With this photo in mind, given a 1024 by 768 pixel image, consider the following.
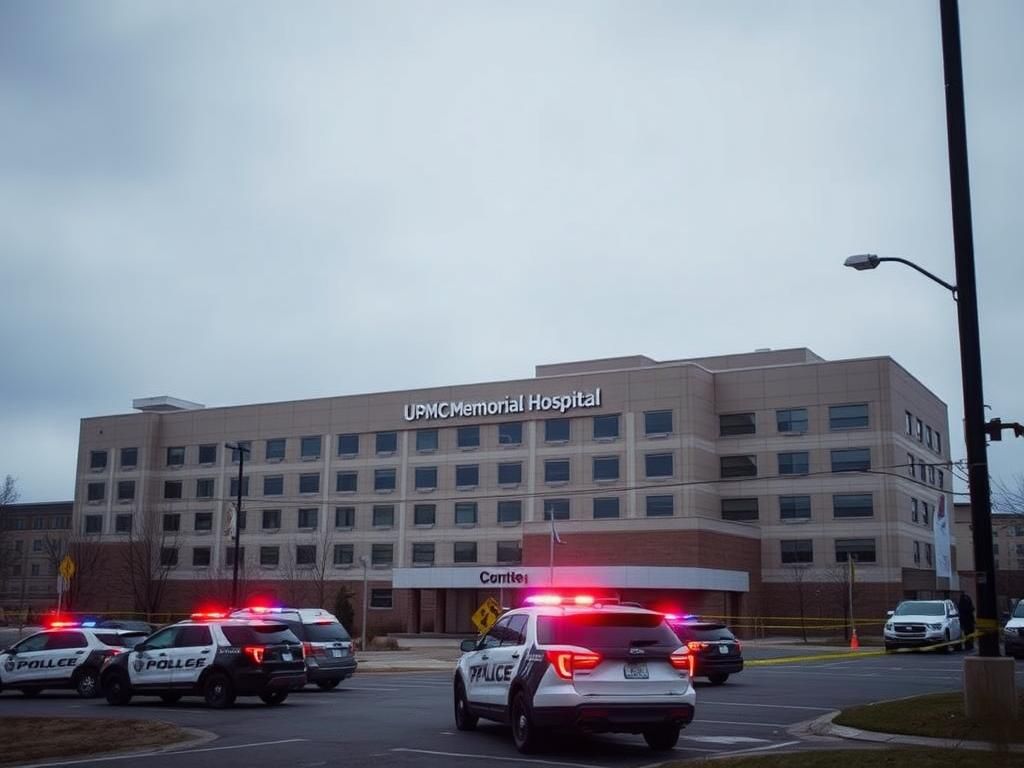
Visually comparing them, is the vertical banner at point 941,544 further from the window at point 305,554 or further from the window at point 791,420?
the window at point 305,554

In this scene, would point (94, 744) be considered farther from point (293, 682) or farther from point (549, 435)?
point (549, 435)

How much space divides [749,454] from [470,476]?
18632 mm

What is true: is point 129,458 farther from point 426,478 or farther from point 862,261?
point 862,261

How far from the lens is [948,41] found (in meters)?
17.9

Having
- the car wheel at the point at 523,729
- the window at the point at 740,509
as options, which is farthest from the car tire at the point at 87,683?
the window at the point at 740,509

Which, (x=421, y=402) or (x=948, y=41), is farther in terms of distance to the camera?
(x=421, y=402)

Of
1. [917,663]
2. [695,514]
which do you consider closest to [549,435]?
[695,514]

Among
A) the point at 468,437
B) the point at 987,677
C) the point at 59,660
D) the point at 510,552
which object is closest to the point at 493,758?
the point at 987,677

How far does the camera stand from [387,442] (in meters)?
84.8

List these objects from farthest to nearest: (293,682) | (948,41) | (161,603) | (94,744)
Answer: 1. (161,603)
2. (293,682)
3. (948,41)
4. (94,744)

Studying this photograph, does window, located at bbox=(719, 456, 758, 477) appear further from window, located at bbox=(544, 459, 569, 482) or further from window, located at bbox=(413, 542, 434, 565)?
window, located at bbox=(413, 542, 434, 565)

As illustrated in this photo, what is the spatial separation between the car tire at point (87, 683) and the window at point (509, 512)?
53.7 m

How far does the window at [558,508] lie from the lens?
76750 mm

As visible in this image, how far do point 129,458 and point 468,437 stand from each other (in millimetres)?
30711
